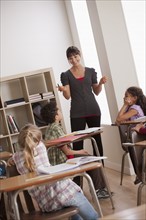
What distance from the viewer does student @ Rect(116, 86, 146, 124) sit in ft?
16.2

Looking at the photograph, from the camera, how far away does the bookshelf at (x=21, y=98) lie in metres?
6.73

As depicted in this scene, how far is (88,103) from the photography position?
4.93 metres

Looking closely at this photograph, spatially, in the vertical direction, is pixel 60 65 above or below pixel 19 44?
below

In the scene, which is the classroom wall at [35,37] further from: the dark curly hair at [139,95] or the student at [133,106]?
the dark curly hair at [139,95]

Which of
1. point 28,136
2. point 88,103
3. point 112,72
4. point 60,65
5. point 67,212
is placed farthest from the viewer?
point 60,65

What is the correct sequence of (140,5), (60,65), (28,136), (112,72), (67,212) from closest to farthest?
(67,212) → (28,136) → (112,72) → (140,5) → (60,65)

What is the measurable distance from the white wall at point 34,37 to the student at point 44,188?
169 inches

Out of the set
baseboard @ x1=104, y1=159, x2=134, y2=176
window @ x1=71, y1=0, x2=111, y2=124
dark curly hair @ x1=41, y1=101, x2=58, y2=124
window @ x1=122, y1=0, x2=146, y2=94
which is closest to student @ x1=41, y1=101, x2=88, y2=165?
dark curly hair @ x1=41, y1=101, x2=58, y2=124

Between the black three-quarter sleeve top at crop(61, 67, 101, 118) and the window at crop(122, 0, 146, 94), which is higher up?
the window at crop(122, 0, 146, 94)

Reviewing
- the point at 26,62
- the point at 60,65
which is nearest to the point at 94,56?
the point at 60,65

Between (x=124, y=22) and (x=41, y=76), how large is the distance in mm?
1986

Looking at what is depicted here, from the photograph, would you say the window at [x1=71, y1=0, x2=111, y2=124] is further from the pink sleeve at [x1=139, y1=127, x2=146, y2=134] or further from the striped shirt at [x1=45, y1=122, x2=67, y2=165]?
the pink sleeve at [x1=139, y1=127, x2=146, y2=134]

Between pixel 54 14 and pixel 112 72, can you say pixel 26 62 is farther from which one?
pixel 112 72

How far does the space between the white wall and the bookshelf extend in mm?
229
